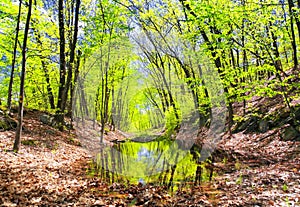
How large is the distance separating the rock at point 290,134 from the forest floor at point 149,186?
11.4 inches

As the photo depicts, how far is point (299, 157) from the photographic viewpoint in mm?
7734

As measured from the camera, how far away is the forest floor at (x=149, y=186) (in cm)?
501

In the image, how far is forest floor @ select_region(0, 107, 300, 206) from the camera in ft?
16.4

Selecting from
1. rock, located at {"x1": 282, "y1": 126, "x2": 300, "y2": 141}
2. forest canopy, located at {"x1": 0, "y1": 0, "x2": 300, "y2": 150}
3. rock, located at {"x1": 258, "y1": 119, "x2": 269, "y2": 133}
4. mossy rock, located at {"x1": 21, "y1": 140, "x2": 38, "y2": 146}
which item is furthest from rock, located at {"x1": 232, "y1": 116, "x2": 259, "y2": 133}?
mossy rock, located at {"x1": 21, "y1": 140, "x2": 38, "y2": 146}

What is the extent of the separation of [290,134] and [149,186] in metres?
6.85

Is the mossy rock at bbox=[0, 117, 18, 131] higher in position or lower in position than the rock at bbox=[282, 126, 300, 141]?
higher

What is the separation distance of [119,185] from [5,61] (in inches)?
513

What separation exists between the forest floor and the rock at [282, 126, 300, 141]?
0.95 feet

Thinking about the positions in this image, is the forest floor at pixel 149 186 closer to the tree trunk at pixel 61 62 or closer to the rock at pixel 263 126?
the rock at pixel 263 126

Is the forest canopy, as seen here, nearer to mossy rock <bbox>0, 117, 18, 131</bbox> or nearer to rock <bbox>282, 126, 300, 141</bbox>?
mossy rock <bbox>0, 117, 18, 131</bbox>


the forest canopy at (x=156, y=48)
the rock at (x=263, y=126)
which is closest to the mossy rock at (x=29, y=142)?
the forest canopy at (x=156, y=48)

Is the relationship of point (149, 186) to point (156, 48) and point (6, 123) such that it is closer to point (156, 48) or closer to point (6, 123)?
point (6, 123)

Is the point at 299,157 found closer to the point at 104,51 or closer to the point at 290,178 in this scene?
the point at 290,178

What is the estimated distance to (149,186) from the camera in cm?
661
